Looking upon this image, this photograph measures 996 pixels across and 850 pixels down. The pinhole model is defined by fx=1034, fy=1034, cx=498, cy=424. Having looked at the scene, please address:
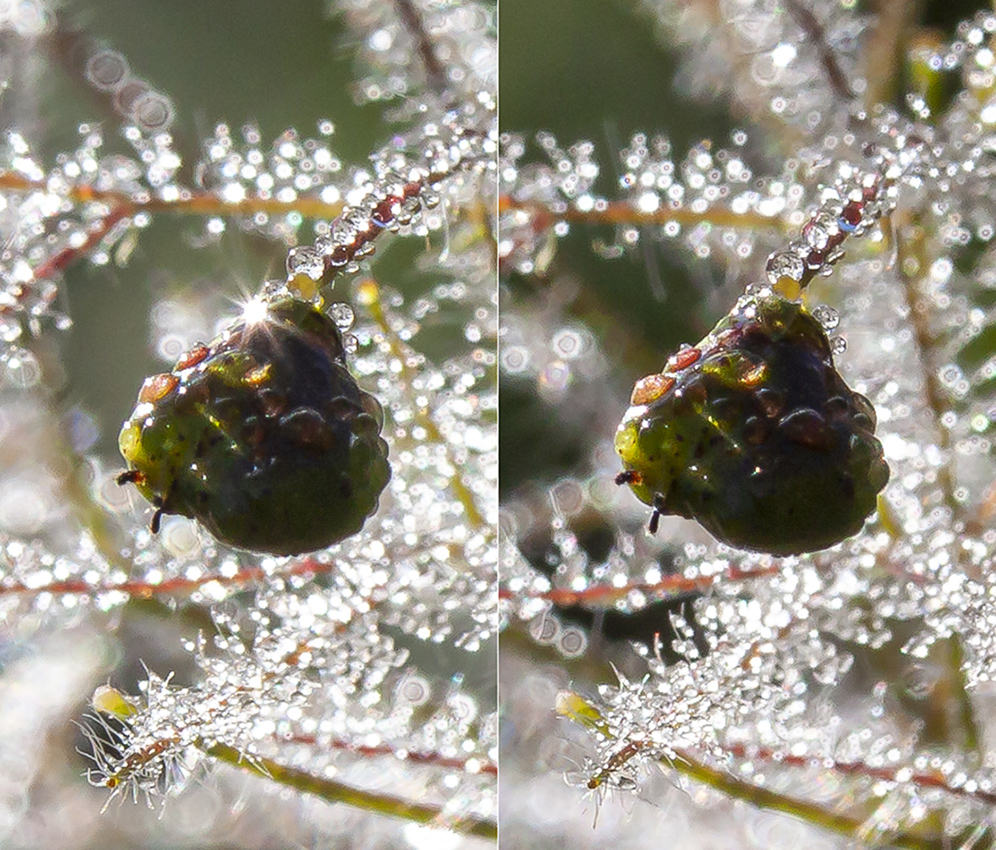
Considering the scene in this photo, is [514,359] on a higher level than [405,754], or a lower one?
higher

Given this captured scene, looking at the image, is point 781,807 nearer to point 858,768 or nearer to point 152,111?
point 858,768

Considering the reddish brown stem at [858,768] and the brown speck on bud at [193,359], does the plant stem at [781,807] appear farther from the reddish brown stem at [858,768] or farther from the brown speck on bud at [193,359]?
the brown speck on bud at [193,359]

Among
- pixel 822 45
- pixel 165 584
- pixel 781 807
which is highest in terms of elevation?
pixel 822 45

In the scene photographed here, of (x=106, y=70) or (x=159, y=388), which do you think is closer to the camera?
(x=159, y=388)

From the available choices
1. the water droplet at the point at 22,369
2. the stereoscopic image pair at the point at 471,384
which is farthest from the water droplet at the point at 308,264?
the water droplet at the point at 22,369

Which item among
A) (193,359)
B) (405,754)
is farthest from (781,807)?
(193,359)
